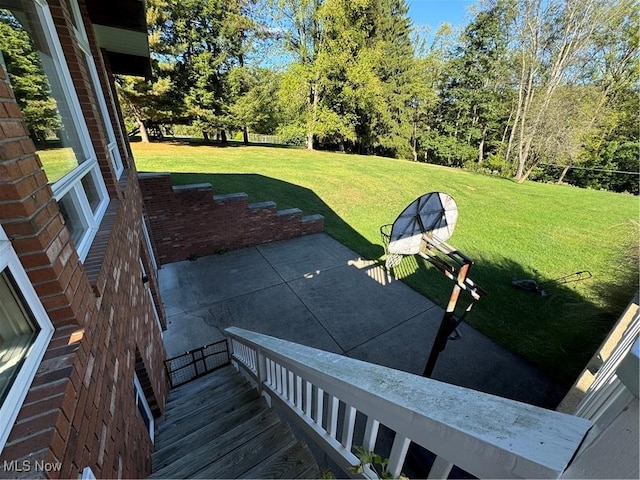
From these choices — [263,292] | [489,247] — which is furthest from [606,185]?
[263,292]

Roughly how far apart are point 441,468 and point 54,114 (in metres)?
3.02

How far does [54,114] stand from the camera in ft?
6.59

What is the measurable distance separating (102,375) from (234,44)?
24.5 meters

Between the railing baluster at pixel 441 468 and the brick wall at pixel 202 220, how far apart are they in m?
7.35

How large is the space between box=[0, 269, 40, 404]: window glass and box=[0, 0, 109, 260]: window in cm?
82

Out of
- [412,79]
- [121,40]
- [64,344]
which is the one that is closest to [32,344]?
[64,344]

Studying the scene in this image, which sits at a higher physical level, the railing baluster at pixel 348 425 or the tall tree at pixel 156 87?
the tall tree at pixel 156 87

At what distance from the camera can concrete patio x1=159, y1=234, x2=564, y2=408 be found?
15.3 feet

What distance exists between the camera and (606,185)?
954 inches

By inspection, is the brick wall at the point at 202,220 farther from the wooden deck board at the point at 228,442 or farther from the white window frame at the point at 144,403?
the white window frame at the point at 144,403

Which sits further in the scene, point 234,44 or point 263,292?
point 234,44

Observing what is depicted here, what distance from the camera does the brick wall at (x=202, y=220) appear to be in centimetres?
679

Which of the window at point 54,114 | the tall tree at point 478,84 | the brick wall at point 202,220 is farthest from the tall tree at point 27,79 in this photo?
the tall tree at point 478,84

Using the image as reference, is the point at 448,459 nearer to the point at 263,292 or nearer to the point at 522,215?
the point at 263,292
